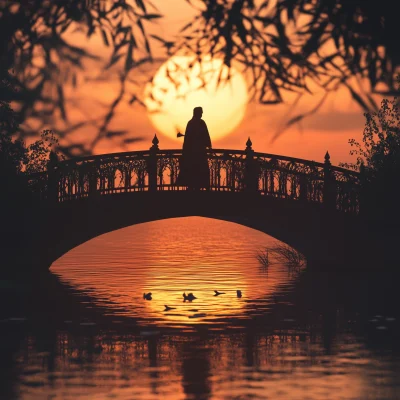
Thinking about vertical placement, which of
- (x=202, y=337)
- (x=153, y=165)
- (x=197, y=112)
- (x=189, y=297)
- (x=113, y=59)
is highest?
(x=197, y=112)


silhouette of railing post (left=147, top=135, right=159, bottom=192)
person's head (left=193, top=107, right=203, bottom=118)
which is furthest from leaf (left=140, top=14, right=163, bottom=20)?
silhouette of railing post (left=147, top=135, right=159, bottom=192)

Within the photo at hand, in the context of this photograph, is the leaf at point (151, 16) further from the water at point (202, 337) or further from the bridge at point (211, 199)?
the bridge at point (211, 199)

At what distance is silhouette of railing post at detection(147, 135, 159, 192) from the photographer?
31.5 metres

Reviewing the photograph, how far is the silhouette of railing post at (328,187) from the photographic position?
33.0 m

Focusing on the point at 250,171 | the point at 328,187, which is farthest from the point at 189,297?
the point at 328,187

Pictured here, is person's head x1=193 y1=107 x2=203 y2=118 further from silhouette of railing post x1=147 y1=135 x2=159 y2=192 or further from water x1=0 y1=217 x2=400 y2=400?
silhouette of railing post x1=147 y1=135 x2=159 y2=192

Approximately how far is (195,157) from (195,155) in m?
0.13

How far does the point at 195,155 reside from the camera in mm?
28828

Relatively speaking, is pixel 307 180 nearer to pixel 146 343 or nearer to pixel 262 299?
pixel 262 299

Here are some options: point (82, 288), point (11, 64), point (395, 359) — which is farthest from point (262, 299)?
point (11, 64)

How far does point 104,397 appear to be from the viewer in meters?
11.9

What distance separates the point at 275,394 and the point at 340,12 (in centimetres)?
415

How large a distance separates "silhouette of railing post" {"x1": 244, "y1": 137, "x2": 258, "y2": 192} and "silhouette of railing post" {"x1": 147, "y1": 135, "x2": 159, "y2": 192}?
2434 millimetres

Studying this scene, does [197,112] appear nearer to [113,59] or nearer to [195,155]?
[195,155]
